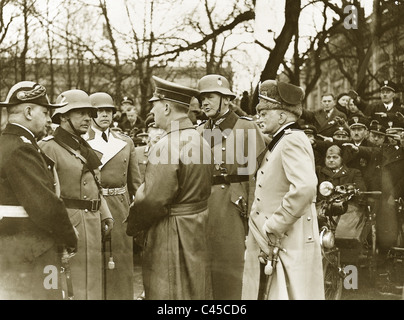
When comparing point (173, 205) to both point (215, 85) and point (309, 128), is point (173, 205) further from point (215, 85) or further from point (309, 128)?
point (309, 128)

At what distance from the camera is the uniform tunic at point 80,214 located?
4.33m

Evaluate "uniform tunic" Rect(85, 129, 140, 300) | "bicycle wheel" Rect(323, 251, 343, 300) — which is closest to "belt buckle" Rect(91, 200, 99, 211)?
"uniform tunic" Rect(85, 129, 140, 300)

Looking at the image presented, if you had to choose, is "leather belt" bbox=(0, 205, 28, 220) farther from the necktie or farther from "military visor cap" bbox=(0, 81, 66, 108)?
the necktie

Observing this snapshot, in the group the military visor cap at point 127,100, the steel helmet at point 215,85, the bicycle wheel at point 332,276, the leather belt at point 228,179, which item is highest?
the steel helmet at point 215,85

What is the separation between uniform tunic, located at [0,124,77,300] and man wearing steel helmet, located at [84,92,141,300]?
0.95 m

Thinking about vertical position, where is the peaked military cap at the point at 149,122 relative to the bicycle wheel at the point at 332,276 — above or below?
above

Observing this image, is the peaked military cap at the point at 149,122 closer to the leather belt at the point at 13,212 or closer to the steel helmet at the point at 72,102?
the steel helmet at the point at 72,102

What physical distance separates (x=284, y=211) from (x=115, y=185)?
1885mm

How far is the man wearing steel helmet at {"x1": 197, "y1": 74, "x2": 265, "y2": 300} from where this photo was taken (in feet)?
15.4

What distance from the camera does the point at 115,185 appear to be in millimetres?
5070

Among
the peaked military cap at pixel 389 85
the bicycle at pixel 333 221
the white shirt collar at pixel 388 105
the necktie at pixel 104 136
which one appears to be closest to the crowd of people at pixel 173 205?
the necktie at pixel 104 136

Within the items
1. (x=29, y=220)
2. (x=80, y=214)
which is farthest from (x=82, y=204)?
(x=29, y=220)

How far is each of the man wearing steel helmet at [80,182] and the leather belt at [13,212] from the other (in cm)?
49

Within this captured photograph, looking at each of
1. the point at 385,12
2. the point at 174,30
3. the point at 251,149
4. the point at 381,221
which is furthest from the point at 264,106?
the point at 381,221
